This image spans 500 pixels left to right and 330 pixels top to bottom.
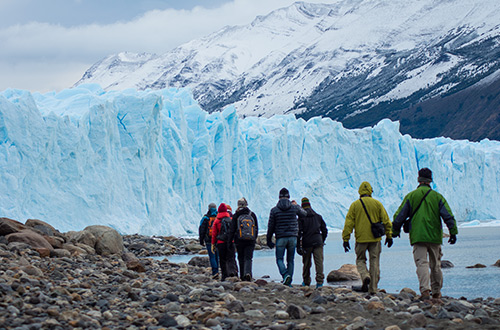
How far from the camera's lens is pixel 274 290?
7.07m

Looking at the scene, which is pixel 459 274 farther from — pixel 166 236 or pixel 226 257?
pixel 166 236

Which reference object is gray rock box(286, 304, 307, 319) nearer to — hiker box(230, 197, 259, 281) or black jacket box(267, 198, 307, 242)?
black jacket box(267, 198, 307, 242)

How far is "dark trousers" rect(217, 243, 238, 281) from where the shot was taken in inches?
320

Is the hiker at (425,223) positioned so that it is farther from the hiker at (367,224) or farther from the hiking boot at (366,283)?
the hiking boot at (366,283)

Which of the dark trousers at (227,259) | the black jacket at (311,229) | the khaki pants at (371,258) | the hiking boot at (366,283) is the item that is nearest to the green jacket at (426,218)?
the khaki pants at (371,258)

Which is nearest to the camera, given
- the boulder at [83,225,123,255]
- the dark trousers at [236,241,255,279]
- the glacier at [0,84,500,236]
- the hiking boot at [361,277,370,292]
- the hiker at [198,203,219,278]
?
the hiking boot at [361,277,370,292]

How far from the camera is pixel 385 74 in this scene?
124m

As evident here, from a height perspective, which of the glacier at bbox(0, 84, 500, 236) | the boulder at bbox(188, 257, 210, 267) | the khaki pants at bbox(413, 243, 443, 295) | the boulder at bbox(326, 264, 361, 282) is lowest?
the boulder at bbox(326, 264, 361, 282)

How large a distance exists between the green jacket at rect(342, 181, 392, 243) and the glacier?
1563cm

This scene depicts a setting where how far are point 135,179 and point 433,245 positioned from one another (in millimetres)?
19067

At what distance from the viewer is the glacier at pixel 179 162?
2080 centimetres

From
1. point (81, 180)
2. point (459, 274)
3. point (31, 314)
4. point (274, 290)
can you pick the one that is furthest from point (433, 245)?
point (81, 180)

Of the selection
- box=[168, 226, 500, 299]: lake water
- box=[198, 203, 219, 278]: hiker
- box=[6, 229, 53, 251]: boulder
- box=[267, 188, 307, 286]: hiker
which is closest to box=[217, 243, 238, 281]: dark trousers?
box=[198, 203, 219, 278]: hiker

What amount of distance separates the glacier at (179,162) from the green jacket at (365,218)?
15.6 metres
